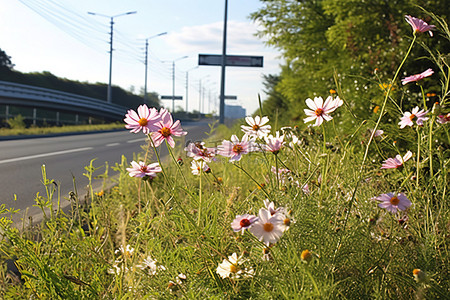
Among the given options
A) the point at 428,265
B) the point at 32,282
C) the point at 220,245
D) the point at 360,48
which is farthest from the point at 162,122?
the point at 360,48

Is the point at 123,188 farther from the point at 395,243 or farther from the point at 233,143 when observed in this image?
the point at 395,243

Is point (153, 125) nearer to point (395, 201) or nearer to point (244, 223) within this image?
point (244, 223)

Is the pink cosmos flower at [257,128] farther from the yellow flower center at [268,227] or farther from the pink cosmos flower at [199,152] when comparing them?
the yellow flower center at [268,227]

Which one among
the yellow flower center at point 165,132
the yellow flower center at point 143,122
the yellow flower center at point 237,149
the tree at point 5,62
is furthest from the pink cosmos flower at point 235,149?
the tree at point 5,62

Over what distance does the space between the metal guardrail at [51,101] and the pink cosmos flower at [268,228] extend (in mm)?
26577

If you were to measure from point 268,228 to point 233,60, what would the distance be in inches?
580

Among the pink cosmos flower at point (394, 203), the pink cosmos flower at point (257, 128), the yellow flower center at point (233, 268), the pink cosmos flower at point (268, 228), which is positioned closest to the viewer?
the pink cosmos flower at point (268, 228)

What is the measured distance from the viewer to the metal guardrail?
998 inches

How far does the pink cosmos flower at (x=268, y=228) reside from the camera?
1.15m

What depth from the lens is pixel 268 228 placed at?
118cm

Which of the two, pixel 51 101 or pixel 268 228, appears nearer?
pixel 268 228

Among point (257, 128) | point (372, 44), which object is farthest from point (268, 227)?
point (372, 44)

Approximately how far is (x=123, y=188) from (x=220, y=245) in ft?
9.24

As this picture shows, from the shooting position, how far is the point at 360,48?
7.27 metres
